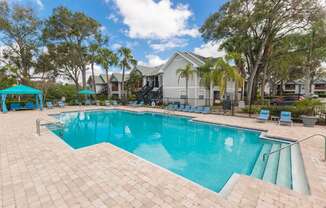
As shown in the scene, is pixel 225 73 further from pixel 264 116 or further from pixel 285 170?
pixel 285 170

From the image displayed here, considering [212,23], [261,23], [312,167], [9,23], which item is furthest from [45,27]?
[312,167]

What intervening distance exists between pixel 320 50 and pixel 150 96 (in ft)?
72.7

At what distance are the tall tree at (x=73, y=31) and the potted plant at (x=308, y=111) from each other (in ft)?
92.6

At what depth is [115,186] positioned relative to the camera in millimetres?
3330

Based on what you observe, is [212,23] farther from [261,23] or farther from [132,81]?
[132,81]

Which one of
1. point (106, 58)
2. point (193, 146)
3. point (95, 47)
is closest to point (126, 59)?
point (106, 58)

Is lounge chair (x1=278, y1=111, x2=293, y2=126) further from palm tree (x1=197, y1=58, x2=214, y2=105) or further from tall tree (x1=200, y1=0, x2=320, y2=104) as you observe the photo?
palm tree (x1=197, y1=58, x2=214, y2=105)

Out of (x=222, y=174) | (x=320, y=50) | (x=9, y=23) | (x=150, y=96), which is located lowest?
(x=222, y=174)

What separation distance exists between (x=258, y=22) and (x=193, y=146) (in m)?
14.5

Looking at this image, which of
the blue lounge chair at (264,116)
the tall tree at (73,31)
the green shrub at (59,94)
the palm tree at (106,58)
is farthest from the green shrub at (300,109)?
the tall tree at (73,31)

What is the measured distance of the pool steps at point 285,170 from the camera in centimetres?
369

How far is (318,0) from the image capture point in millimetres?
12664

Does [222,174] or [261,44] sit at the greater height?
[261,44]

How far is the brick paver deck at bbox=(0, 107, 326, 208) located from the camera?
2832 mm
